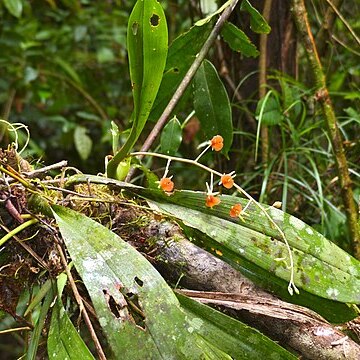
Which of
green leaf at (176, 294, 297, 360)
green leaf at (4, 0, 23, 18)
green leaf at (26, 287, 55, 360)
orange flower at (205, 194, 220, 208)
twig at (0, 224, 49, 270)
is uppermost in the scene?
green leaf at (4, 0, 23, 18)

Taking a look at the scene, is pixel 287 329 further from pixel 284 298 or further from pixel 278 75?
pixel 278 75

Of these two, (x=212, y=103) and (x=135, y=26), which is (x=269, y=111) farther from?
(x=135, y=26)

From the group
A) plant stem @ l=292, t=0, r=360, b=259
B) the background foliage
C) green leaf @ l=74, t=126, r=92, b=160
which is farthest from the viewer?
green leaf @ l=74, t=126, r=92, b=160

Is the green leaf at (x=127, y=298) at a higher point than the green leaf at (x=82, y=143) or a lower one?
higher

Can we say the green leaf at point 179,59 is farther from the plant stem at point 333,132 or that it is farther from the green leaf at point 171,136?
the plant stem at point 333,132

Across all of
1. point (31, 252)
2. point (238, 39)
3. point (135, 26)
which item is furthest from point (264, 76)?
point (31, 252)

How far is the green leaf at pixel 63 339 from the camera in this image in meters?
0.61

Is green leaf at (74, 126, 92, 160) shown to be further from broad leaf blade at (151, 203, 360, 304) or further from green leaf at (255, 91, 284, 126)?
broad leaf blade at (151, 203, 360, 304)

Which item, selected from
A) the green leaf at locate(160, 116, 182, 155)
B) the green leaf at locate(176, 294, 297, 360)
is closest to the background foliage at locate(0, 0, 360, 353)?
the green leaf at locate(160, 116, 182, 155)

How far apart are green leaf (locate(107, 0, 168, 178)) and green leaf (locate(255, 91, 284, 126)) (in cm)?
42

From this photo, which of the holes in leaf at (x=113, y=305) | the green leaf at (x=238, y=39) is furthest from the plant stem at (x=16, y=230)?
the green leaf at (x=238, y=39)

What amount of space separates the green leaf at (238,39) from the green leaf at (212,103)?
57 mm

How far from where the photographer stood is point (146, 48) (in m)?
0.71

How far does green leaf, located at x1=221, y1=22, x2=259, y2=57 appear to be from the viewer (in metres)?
0.98
